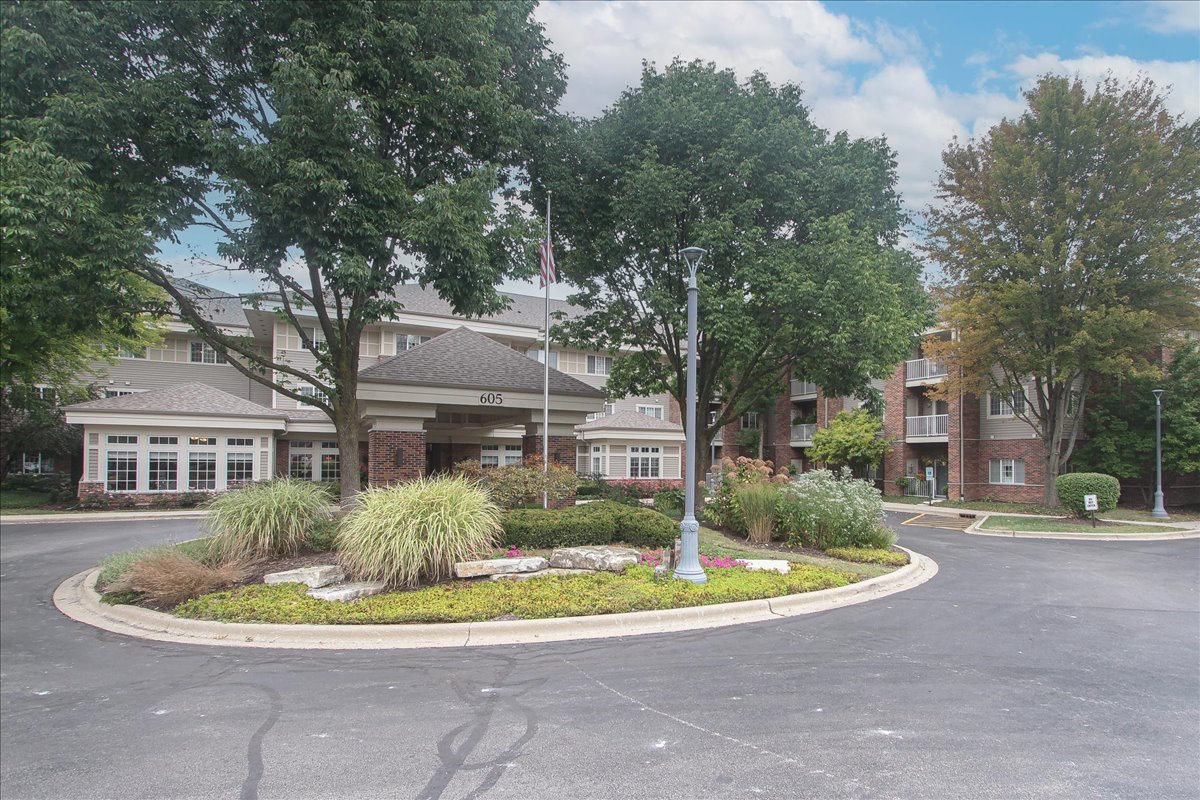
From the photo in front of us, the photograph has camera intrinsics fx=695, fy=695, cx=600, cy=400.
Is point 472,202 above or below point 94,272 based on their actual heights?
above

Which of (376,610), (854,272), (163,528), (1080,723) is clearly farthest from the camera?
(163,528)

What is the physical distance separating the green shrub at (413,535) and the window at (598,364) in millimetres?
28042

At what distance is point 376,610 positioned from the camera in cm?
850

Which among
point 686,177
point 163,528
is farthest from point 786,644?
point 163,528

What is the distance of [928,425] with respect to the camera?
33938mm

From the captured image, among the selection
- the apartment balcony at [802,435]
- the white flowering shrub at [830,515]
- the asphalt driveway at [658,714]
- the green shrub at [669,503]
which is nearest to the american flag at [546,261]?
the white flowering shrub at [830,515]

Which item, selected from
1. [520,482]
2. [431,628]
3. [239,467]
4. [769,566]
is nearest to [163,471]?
[239,467]

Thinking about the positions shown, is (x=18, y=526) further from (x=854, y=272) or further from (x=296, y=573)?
(x=854, y=272)

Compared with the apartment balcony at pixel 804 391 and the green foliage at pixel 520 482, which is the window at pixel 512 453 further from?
the green foliage at pixel 520 482

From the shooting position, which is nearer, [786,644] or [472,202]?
[786,644]

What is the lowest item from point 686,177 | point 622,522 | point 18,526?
point 18,526

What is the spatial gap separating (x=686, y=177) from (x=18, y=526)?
73.7 ft

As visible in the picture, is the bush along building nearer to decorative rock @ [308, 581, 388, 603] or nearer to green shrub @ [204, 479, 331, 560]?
green shrub @ [204, 479, 331, 560]

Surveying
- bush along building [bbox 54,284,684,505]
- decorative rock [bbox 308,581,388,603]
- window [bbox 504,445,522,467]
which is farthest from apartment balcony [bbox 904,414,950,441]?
decorative rock [bbox 308,581,388,603]
